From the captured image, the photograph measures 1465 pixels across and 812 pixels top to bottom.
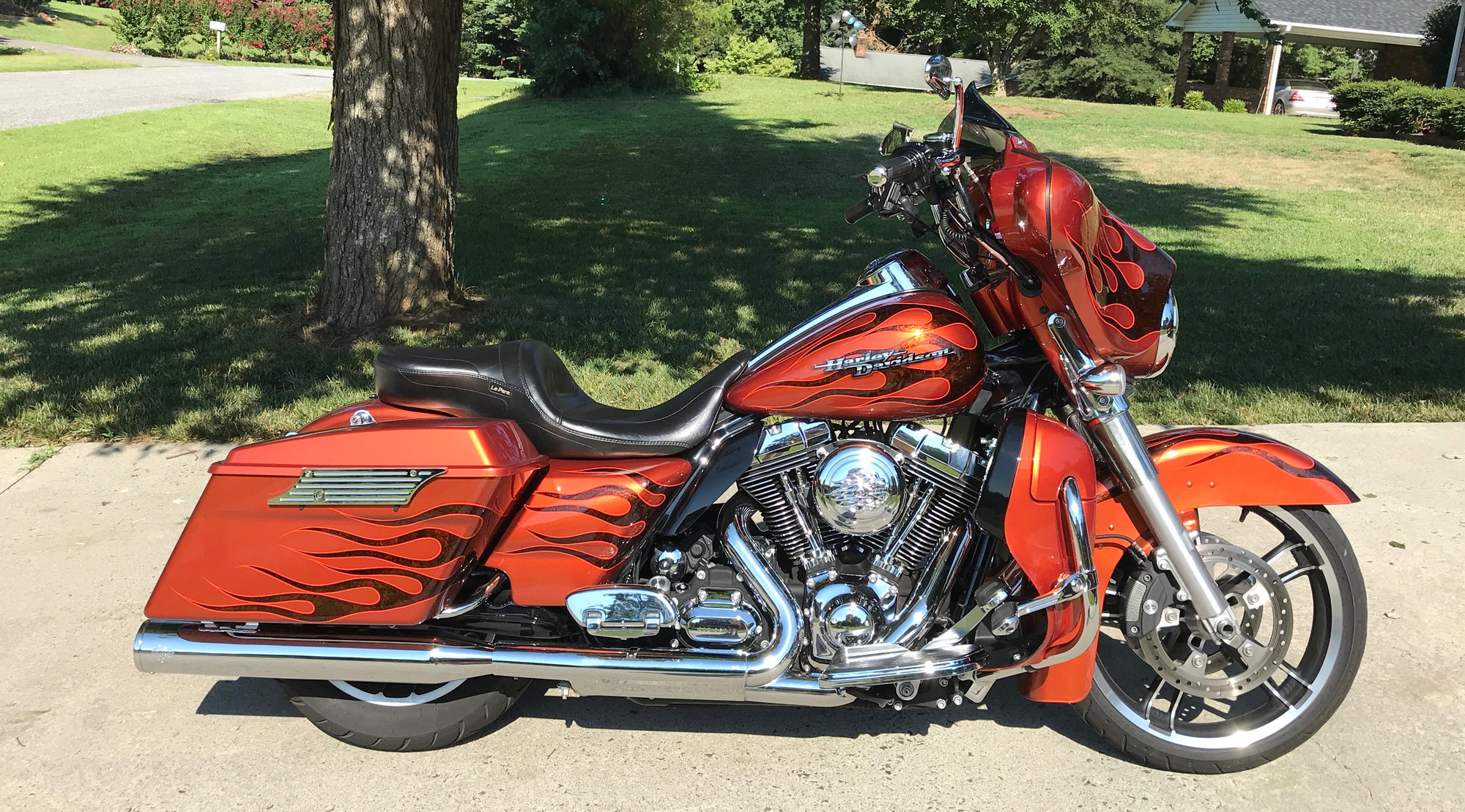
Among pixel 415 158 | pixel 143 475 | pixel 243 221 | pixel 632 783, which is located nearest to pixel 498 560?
pixel 632 783

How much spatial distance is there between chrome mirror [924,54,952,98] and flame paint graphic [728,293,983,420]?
1.81ft

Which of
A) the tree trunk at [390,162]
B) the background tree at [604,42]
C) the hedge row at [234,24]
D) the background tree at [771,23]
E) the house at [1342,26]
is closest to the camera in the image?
the tree trunk at [390,162]

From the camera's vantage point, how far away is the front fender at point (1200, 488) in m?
2.67

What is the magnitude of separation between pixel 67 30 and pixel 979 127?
46250 millimetres

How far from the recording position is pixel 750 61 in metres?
35.2

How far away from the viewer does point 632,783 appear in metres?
2.83

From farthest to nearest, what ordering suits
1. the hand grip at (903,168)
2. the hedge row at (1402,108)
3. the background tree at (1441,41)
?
1. the background tree at (1441,41)
2. the hedge row at (1402,108)
3. the hand grip at (903,168)

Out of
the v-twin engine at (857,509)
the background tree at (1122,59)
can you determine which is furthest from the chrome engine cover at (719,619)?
the background tree at (1122,59)

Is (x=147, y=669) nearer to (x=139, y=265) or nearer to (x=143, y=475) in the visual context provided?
(x=143, y=475)

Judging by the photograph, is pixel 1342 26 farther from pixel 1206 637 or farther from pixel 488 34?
pixel 488 34

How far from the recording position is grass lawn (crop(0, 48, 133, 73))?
25.4 metres

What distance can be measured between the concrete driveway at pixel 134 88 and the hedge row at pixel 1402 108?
23064 mm

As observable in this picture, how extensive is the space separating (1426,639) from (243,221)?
11418 mm

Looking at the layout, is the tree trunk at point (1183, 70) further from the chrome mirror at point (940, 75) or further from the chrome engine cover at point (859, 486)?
the chrome engine cover at point (859, 486)
